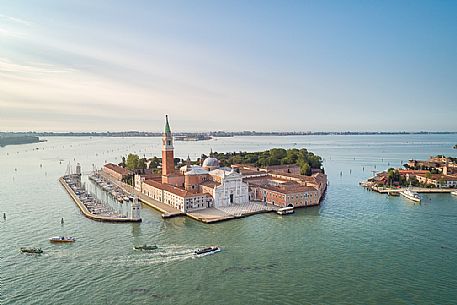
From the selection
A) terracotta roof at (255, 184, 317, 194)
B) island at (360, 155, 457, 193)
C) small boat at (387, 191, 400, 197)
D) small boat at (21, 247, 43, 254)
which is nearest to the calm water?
small boat at (21, 247, 43, 254)

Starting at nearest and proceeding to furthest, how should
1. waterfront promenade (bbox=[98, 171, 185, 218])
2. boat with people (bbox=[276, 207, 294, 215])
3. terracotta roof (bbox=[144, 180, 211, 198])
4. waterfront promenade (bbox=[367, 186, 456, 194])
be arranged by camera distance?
waterfront promenade (bbox=[98, 171, 185, 218]) < boat with people (bbox=[276, 207, 294, 215]) < terracotta roof (bbox=[144, 180, 211, 198]) < waterfront promenade (bbox=[367, 186, 456, 194])

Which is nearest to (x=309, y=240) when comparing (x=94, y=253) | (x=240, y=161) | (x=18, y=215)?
(x=94, y=253)

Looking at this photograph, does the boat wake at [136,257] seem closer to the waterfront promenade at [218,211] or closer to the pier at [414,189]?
the waterfront promenade at [218,211]

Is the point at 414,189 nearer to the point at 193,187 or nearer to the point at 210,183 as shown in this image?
the point at 210,183

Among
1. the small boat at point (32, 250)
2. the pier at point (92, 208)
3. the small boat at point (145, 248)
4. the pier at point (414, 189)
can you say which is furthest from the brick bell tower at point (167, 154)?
the pier at point (414, 189)

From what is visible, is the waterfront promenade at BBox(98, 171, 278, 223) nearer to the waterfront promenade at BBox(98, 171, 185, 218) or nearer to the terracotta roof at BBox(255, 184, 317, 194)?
the waterfront promenade at BBox(98, 171, 185, 218)

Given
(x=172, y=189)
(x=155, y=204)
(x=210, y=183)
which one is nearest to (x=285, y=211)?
(x=210, y=183)

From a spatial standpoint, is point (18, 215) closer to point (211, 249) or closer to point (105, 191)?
point (105, 191)
